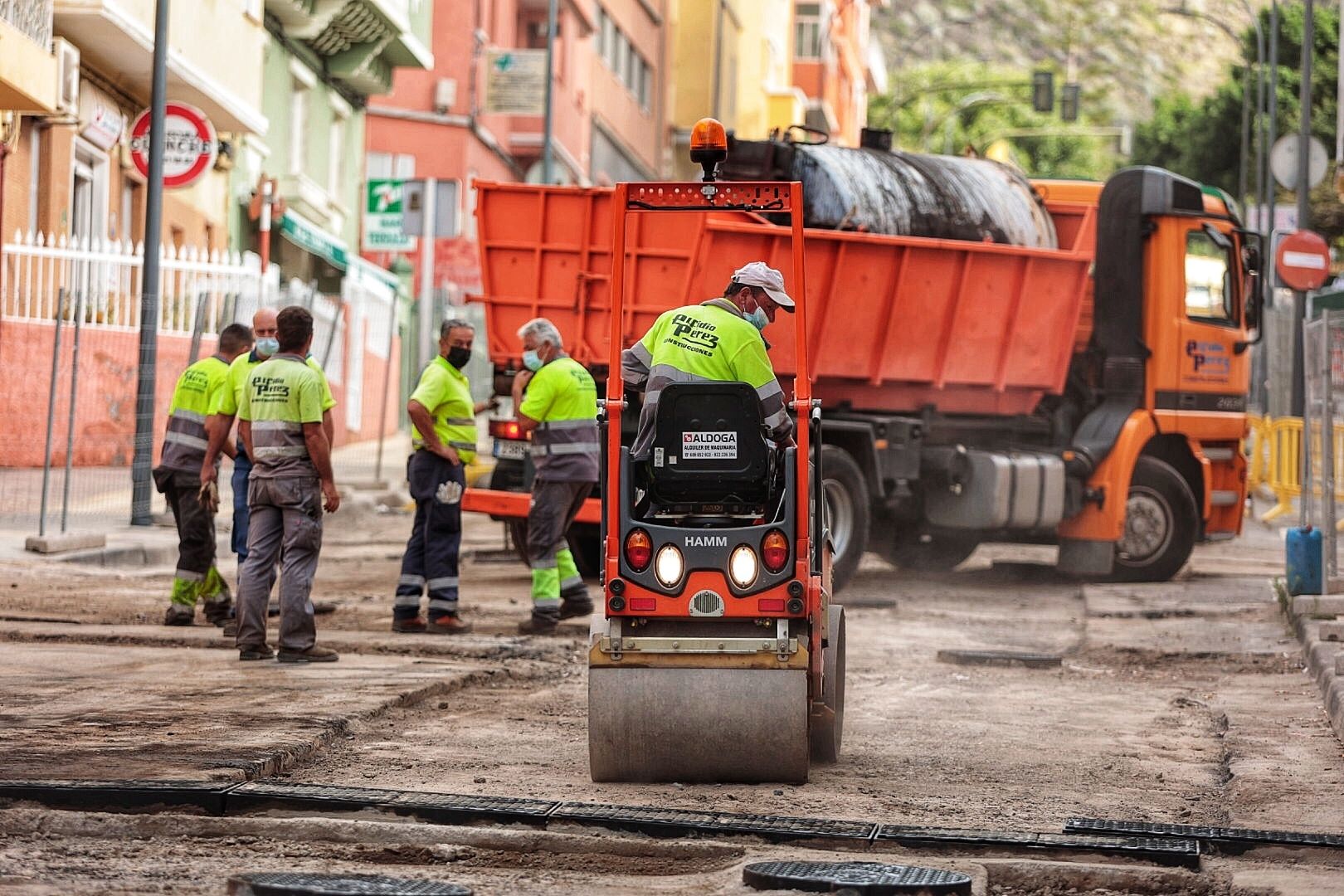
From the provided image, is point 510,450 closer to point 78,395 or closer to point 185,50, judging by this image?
point 78,395

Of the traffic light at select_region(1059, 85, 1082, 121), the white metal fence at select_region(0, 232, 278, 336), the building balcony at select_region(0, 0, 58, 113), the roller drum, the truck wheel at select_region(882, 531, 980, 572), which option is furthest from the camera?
the traffic light at select_region(1059, 85, 1082, 121)

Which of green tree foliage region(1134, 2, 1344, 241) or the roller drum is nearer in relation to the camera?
the roller drum

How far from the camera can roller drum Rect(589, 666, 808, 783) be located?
23.7ft

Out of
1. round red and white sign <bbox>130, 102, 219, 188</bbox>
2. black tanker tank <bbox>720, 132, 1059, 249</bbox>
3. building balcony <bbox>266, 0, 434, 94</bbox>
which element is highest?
building balcony <bbox>266, 0, 434, 94</bbox>

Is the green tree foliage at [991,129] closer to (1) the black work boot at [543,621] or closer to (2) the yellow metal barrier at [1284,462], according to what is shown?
(2) the yellow metal barrier at [1284,462]

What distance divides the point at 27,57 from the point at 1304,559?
1073 cm

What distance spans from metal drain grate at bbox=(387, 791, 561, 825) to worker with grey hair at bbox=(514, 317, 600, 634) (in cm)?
534

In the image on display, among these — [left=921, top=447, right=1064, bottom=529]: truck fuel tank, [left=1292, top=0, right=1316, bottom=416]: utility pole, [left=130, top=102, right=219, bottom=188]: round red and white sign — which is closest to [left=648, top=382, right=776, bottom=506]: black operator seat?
[left=921, top=447, right=1064, bottom=529]: truck fuel tank

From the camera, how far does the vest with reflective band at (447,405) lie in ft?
39.6

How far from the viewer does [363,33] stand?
30578mm

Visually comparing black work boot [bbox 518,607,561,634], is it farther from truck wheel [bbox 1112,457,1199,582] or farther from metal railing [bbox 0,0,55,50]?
metal railing [bbox 0,0,55,50]

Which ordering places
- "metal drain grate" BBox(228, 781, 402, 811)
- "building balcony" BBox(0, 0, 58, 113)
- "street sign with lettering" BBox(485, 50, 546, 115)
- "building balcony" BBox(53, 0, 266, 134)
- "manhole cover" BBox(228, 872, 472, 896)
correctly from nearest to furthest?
"manhole cover" BBox(228, 872, 472, 896), "metal drain grate" BBox(228, 781, 402, 811), "building balcony" BBox(0, 0, 58, 113), "building balcony" BBox(53, 0, 266, 134), "street sign with lettering" BBox(485, 50, 546, 115)

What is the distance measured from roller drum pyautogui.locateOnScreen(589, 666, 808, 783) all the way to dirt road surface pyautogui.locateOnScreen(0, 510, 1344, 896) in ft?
0.36

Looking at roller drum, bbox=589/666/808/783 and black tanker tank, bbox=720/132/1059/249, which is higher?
black tanker tank, bbox=720/132/1059/249
